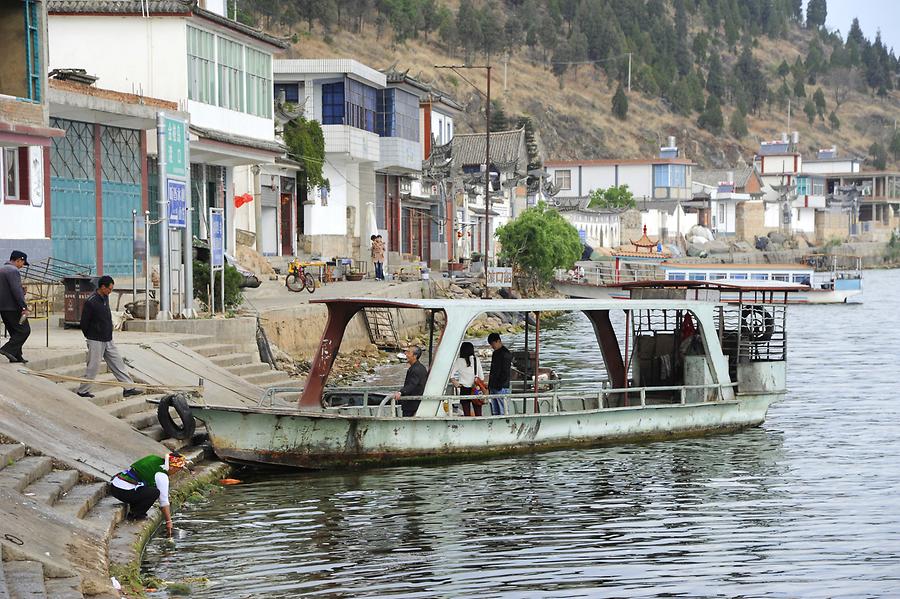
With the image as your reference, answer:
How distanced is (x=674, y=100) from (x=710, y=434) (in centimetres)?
13639

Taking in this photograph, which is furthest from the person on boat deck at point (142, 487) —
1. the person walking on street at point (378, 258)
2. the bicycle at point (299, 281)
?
the person walking on street at point (378, 258)

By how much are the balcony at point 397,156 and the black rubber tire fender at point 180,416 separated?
117 feet

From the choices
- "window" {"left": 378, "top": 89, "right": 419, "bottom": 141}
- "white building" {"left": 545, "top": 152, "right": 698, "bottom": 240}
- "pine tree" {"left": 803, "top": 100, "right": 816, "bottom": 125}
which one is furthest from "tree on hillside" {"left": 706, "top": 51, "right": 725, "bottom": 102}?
"window" {"left": 378, "top": 89, "right": 419, "bottom": 141}

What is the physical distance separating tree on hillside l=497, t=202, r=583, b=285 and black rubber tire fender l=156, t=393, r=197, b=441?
132 ft

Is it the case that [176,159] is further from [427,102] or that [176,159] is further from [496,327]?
[427,102]

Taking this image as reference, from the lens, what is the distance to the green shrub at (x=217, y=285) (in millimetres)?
25859

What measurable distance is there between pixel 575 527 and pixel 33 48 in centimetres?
1292

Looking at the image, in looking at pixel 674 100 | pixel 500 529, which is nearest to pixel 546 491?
pixel 500 529

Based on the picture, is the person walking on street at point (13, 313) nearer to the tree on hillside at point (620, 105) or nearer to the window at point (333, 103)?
the window at point (333, 103)

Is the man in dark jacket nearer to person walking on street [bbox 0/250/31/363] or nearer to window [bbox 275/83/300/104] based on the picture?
person walking on street [bbox 0/250/31/363]

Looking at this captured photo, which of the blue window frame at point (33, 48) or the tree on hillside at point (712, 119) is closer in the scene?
the blue window frame at point (33, 48)

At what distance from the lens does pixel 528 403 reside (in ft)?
64.1

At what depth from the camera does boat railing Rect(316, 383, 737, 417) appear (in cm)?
1772

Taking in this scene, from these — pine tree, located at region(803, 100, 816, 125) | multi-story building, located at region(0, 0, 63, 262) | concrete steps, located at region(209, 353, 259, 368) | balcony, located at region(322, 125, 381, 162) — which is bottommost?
concrete steps, located at region(209, 353, 259, 368)
